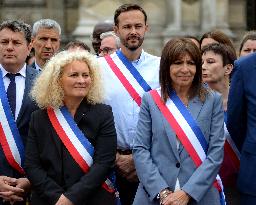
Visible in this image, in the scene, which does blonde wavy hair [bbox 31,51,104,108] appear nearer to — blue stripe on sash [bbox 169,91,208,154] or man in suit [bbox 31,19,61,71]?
blue stripe on sash [bbox 169,91,208,154]

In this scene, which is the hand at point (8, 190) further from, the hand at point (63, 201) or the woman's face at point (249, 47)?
the woman's face at point (249, 47)

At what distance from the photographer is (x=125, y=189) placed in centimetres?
605

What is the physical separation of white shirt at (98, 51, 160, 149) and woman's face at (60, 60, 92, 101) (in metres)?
0.44

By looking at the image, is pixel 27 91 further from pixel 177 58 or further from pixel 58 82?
pixel 177 58

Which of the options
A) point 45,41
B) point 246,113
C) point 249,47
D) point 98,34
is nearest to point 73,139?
point 246,113

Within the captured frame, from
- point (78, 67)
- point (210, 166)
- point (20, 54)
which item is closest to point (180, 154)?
point (210, 166)

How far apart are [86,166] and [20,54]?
1.14 meters

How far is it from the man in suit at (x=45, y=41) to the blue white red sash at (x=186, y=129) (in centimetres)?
243

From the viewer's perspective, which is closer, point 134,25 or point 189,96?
point 189,96

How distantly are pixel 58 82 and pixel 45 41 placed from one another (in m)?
2.08

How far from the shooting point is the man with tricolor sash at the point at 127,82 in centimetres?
596

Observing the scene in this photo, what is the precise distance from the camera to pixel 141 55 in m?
6.16

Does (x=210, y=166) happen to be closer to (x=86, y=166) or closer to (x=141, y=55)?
(x=86, y=166)

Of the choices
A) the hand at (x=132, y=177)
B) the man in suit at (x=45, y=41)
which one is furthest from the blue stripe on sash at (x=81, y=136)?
the man in suit at (x=45, y=41)
